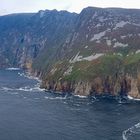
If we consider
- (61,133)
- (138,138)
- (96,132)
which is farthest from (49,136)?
(138,138)

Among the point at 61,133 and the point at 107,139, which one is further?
the point at 61,133

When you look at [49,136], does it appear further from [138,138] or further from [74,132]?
[138,138]

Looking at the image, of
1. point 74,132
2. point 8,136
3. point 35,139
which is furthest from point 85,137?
point 8,136

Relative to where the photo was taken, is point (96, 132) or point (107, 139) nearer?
point (107, 139)

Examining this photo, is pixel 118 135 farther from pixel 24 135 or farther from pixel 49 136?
pixel 24 135

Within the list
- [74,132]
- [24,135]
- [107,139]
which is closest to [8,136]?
[24,135]

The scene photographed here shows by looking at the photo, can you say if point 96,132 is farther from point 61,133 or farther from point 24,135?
point 24,135

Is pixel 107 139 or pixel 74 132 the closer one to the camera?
pixel 107 139
